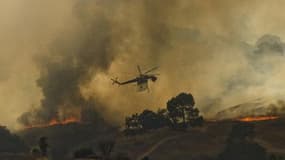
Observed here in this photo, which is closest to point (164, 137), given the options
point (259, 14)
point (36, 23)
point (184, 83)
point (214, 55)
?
point (184, 83)

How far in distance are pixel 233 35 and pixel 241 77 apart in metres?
3.80

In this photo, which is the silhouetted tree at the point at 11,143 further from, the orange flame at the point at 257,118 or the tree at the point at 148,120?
the orange flame at the point at 257,118

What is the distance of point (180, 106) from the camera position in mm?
48062

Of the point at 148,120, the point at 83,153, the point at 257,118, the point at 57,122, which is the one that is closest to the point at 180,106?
the point at 148,120

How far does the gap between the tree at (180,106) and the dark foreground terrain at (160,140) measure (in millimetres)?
1271

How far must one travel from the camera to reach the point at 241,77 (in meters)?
47.1

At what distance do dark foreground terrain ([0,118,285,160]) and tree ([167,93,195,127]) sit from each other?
50.0 inches

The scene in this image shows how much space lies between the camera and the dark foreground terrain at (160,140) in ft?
145

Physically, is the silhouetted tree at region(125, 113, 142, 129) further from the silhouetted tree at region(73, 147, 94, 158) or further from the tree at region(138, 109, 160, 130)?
the silhouetted tree at region(73, 147, 94, 158)

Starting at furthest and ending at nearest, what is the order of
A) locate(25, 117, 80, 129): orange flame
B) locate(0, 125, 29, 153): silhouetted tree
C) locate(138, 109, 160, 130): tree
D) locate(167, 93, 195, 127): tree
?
locate(25, 117, 80, 129): orange flame < locate(0, 125, 29, 153): silhouetted tree < locate(138, 109, 160, 130): tree < locate(167, 93, 195, 127): tree

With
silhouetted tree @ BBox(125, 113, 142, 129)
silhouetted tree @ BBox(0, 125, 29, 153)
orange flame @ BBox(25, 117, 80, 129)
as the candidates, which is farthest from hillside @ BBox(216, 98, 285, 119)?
silhouetted tree @ BBox(0, 125, 29, 153)

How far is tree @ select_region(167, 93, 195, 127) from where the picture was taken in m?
47.5

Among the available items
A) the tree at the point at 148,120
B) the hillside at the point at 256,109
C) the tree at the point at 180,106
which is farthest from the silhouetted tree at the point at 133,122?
the hillside at the point at 256,109

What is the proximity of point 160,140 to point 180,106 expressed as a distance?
3717 millimetres
